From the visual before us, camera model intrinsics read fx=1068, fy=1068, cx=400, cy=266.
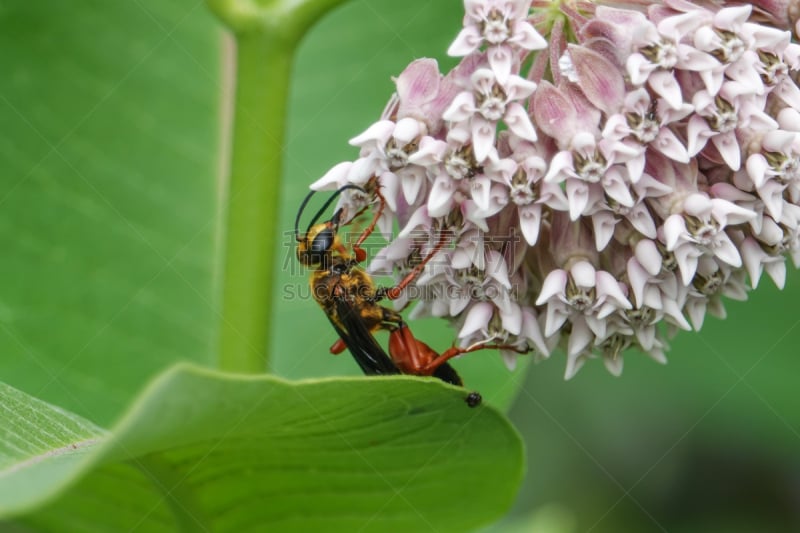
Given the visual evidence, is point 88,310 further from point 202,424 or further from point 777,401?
point 777,401

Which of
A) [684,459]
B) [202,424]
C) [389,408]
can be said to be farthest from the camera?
[684,459]

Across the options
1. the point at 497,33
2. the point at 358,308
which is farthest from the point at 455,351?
the point at 497,33

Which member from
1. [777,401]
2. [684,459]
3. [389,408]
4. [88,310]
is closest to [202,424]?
[389,408]

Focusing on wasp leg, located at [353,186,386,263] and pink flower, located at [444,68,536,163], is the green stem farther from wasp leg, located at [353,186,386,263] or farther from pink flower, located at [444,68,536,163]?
pink flower, located at [444,68,536,163]

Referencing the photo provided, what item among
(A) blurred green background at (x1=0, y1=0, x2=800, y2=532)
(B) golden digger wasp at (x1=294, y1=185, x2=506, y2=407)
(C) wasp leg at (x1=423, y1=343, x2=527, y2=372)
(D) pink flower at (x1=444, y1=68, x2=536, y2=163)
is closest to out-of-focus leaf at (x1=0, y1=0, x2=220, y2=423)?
(A) blurred green background at (x1=0, y1=0, x2=800, y2=532)

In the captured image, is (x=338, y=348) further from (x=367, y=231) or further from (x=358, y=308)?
(x=367, y=231)
